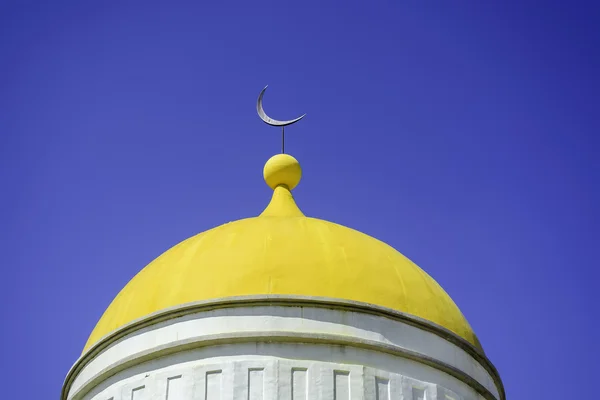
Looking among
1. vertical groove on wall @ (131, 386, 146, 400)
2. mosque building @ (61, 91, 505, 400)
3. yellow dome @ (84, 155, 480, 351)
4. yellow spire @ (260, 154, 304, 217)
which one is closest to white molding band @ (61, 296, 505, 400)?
mosque building @ (61, 91, 505, 400)

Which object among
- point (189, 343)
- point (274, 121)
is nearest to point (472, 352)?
point (189, 343)

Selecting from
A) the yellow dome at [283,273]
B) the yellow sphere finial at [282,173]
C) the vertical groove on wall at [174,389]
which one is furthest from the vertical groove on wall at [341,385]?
the yellow sphere finial at [282,173]

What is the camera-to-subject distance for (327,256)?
88.0ft

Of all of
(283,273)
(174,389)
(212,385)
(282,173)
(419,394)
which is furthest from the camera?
(282,173)

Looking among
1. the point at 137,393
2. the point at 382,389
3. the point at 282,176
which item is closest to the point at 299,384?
the point at 382,389

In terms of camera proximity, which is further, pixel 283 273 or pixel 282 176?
pixel 282 176

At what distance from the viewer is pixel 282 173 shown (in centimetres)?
3089

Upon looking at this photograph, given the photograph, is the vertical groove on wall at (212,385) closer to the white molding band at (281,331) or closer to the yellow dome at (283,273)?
the white molding band at (281,331)

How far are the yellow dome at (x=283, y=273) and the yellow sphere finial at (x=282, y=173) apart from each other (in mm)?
2535

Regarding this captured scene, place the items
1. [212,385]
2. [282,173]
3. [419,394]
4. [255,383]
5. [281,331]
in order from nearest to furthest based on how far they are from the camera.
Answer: [255,383] → [212,385] → [281,331] → [419,394] → [282,173]

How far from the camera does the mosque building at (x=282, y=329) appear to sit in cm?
2530

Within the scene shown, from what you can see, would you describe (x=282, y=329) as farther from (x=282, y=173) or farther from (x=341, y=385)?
(x=282, y=173)

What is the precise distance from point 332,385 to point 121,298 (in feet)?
16.3

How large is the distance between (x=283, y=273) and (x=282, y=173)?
4924mm
